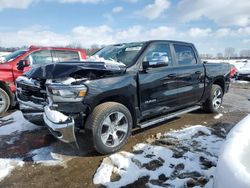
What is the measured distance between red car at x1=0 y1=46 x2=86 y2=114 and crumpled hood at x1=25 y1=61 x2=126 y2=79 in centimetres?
257

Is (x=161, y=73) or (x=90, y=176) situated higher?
(x=161, y=73)

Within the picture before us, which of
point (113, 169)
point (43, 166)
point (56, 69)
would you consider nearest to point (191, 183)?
point (113, 169)

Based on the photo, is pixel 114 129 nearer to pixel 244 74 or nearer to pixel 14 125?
pixel 14 125

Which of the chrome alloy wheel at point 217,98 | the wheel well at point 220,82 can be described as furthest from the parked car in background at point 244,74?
the chrome alloy wheel at point 217,98

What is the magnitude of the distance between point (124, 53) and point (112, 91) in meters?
1.20

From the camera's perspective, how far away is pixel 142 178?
3.47 metres

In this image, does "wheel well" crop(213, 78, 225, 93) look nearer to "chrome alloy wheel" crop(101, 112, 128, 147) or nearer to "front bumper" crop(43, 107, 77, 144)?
"chrome alloy wheel" crop(101, 112, 128, 147)

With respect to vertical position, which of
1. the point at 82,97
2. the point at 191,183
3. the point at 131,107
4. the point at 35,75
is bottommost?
the point at 191,183

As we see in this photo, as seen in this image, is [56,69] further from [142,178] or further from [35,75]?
[142,178]

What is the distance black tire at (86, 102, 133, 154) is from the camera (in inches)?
155

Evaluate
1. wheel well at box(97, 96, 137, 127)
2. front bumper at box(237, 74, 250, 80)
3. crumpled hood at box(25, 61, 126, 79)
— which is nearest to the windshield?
crumpled hood at box(25, 61, 126, 79)

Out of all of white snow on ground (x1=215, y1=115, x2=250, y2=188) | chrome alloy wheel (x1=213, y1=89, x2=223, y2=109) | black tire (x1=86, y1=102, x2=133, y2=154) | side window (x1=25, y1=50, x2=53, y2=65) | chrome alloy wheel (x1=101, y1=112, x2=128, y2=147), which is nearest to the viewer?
white snow on ground (x1=215, y1=115, x2=250, y2=188)

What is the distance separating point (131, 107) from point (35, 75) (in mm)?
1652

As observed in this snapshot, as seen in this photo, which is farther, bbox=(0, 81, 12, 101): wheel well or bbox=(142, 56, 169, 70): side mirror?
bbox=(0, 81, 12, 101): wheel well
